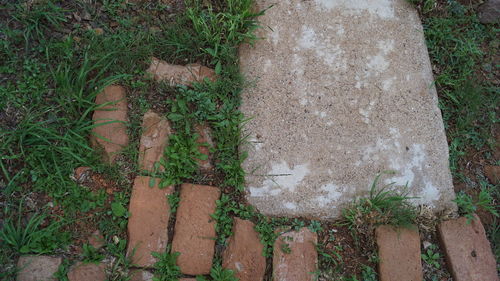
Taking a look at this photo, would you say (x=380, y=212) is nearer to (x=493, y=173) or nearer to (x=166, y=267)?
(x=493, y=173)

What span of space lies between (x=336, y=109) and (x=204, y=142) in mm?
756

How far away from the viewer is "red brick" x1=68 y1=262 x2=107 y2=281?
72.8 inches

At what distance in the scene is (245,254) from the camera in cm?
200

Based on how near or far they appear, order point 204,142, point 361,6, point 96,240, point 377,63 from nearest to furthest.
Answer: point 96,240
point 204,142
point 377,63
point 361,6

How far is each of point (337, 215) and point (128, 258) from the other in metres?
1.06

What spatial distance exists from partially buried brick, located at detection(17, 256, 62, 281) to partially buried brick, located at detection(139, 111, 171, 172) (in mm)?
588

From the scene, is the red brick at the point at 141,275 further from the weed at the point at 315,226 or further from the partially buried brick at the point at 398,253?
the partially buried brick at the point at 398,253

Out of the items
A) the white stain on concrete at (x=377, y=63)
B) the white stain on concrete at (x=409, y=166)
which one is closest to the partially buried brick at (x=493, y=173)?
the white stain on concrete at (x=409, y=166)

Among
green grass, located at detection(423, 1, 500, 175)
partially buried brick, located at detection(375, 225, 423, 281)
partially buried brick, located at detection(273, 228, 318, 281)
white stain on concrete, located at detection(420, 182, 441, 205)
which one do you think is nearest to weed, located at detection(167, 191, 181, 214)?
partially buried brick, located at detection(273, 228, 318, 281)

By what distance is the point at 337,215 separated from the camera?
215 centimetres

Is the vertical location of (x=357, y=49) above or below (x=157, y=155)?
above

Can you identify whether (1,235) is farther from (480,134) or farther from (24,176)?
A: (480,134)

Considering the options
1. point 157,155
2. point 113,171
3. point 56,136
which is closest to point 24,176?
point 56,136

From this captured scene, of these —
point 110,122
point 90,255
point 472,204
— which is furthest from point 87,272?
point 472,204
